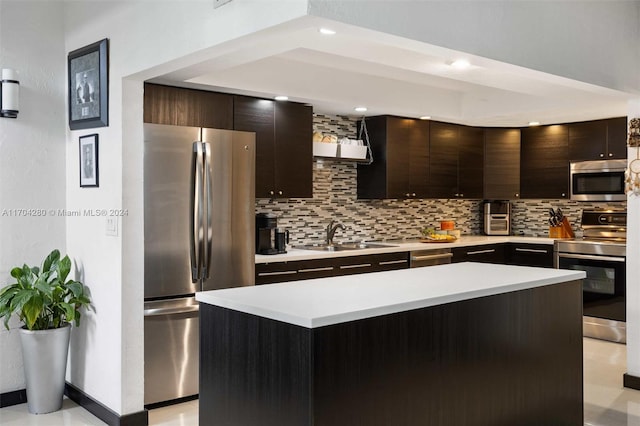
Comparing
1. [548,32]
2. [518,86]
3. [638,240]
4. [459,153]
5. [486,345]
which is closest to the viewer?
[486,345]

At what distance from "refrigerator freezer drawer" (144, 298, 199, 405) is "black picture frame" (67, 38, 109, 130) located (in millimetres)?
1256

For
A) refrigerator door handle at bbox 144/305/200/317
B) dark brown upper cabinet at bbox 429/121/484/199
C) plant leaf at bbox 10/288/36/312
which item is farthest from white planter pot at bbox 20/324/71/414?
dark brown upper cabinet at bbox 429/121/484/199

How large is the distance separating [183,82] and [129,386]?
2.04 m

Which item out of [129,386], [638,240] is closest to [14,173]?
[129,386]

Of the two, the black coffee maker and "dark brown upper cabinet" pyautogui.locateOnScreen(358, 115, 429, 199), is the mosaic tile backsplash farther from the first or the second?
the black coffee maker

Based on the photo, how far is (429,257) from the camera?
5871 millimetres

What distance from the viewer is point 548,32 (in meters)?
3.65

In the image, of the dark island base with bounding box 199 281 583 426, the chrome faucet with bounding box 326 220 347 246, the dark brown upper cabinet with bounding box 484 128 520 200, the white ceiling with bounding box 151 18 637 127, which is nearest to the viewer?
the dark island base with bounding box 199 281 583 426

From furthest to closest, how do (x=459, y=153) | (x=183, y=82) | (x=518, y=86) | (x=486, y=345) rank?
1. (x=459, y=153)
2. (x=518, y=86)
3. (x=183, y=82)
4. (x=486, y=345)

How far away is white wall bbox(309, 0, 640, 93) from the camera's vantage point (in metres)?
2.69

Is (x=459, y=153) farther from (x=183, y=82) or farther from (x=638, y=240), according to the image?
(x=183, y=82)

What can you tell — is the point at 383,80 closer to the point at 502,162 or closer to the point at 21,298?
the point at 502,162

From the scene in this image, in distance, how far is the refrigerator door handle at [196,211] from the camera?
4051 mm

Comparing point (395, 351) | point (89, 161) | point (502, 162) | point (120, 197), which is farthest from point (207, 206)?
point (502, 162)
